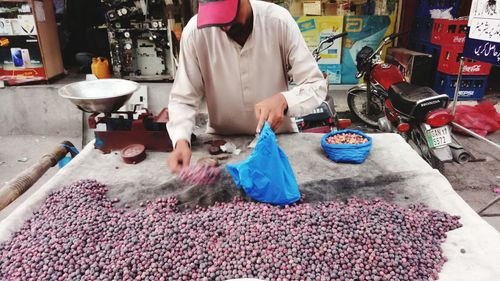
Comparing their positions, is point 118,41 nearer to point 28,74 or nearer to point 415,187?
point 28,74

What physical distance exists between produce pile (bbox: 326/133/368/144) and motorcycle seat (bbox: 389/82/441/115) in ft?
3.91

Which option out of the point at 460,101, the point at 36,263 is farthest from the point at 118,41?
the point at 460,101

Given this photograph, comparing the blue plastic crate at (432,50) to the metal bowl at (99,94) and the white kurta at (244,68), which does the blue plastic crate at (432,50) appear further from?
the metal bowl at (99,94)

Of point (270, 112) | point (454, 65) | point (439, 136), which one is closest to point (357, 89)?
point (454, 65)

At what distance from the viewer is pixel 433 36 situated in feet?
17.2

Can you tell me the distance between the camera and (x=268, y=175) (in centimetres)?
173

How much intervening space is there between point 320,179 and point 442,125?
1.73m

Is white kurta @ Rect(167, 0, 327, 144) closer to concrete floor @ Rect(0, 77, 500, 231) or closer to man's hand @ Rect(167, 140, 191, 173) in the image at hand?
man's hand @ Rect(167, 140, 191, 173)

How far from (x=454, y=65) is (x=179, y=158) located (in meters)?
4.51

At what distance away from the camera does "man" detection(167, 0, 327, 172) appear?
2083mm

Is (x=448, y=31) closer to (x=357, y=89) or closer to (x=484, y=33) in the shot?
(x=357, y=89)

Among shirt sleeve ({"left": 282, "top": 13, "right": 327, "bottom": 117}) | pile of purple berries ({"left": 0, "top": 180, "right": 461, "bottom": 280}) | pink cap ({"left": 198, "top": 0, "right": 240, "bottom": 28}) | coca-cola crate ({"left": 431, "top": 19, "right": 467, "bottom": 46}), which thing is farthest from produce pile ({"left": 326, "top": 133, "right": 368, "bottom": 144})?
coca-cola crate ({"left": 431, "top": 19, "right": 467, "bottom": 46})

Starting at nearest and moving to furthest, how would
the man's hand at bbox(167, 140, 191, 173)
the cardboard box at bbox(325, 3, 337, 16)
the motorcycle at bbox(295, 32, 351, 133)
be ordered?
the man's hand at bbox(167, 140, 191, 173)
the motorcycle at bbox(295, 32, 351, 133)
the cardboard box at bbox(325, 3, 337, 16)

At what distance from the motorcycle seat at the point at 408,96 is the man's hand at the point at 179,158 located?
2224mm
